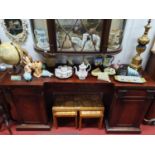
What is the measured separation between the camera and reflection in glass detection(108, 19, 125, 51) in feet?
4.38

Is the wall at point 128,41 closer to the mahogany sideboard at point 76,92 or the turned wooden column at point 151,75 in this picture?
the turned wooden column at point 151,75

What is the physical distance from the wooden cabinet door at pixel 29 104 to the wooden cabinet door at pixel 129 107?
32.4 inches

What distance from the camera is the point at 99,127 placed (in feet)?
5.93

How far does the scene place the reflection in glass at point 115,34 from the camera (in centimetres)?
133

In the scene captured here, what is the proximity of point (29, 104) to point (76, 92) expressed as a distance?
21.9 inches

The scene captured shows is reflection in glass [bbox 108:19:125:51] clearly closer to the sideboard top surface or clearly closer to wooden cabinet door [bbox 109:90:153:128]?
the sideboard top surface

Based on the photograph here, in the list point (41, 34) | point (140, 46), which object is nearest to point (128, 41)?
point (140, 46)

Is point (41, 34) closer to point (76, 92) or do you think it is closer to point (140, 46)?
point (76, 92)

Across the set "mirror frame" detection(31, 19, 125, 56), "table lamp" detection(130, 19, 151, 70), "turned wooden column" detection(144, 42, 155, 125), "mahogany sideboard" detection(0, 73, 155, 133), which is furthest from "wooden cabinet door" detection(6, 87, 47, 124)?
"turned wooden column" detection(144, 42, 155, 125)

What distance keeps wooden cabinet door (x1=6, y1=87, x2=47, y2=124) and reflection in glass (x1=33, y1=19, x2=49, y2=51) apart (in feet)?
1.55

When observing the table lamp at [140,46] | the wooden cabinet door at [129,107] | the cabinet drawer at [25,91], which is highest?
the table lamp at [140,46]

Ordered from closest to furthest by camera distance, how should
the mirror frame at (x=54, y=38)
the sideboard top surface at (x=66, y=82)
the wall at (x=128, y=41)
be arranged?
the mirror frame at (x=54, y=38), the sideboard top surface at (x=66, y=82), the wall at (x=128, y=41)

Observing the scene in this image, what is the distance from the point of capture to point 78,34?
1.38 metres

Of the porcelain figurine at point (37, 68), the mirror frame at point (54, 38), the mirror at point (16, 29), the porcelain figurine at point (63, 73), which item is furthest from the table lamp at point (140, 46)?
the mirror at point (16, 29)
